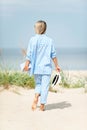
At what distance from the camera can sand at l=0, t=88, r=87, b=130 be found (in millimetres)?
5863

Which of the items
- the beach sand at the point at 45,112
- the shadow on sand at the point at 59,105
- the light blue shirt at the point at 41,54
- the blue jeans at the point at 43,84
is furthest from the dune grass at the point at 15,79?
the light blue shirt at the point at 41,54

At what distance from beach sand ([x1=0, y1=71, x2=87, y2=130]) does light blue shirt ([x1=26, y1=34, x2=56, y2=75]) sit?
563 mm

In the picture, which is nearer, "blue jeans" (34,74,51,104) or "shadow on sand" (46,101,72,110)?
"blue jeans" (34,74,51,104)

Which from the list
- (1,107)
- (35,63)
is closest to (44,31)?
(35,63)

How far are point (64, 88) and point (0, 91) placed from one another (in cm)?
165

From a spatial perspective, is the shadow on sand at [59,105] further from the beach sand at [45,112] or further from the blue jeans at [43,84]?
the blue jeans at [43,84]

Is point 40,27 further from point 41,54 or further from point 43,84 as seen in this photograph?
point 43,84

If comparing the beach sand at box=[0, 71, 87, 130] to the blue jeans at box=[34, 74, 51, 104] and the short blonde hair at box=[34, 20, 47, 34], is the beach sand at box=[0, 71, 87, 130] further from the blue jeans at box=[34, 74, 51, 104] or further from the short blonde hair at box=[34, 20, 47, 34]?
the short blonde hair at box=[34, 20, 47, 34]

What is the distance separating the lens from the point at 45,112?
21.6 ft

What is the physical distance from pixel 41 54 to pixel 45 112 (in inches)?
29.9

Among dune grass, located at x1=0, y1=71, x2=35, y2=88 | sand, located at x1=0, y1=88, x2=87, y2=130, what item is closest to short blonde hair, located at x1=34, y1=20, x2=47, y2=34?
sand, located at x1=0, y1=88, x2=87, y2=130

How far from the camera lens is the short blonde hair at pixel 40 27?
6.60m

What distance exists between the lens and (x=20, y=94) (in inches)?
311

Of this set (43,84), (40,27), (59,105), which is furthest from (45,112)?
(40,27)
